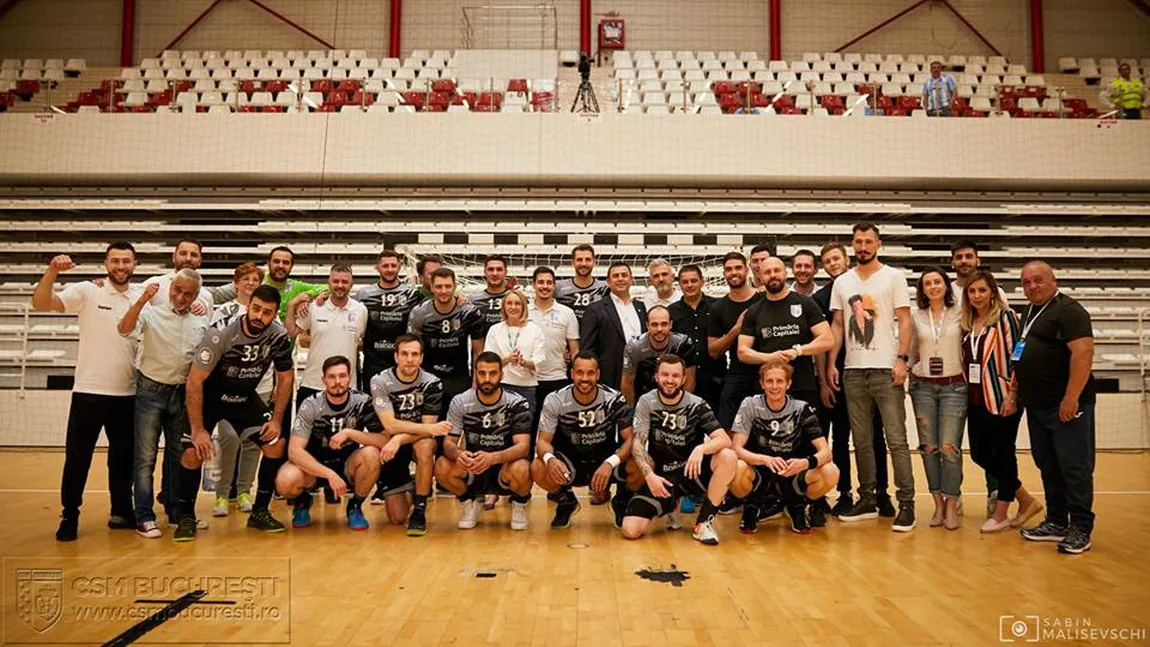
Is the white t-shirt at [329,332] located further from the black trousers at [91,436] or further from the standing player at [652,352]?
the standing player at [652,352]

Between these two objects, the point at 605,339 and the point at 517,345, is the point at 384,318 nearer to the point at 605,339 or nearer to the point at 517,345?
the point at 517,345

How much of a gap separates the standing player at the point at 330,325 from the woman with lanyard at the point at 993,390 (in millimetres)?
4073

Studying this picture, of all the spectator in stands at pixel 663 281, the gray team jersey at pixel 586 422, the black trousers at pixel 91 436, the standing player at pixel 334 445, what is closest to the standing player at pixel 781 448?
the gray team jersey at pixel 586 422

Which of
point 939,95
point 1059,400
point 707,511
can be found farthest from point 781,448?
point 939,95

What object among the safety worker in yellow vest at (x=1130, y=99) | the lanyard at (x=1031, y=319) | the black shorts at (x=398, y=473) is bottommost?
the black shorts at (x=398, y=473)

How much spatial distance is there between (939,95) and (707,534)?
11.3 metres

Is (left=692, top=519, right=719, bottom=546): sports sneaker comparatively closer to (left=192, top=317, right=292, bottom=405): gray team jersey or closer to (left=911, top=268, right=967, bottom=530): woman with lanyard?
(left=911, top=268, right=967, bottom=530): woman with lanyard

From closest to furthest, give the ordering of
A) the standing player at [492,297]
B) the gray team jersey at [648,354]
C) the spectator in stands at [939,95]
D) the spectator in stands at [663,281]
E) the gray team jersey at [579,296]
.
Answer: the gray team jersey at [648,354]
the standing player at [492,297]
the spectator in stands at [663,281]
the gray team jersey at [579,296]
the spectator in stands at [939,95]

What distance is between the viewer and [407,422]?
4758mm

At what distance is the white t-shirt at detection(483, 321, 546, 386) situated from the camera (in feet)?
17.2

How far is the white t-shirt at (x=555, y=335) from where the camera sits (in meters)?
5.46

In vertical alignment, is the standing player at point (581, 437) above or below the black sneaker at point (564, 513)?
above

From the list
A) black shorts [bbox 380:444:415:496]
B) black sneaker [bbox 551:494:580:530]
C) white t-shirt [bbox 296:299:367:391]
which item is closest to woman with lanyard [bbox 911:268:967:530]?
black sneaker [bbox 551:494:580:530]

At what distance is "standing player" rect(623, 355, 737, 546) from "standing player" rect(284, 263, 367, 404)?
7.11ft
